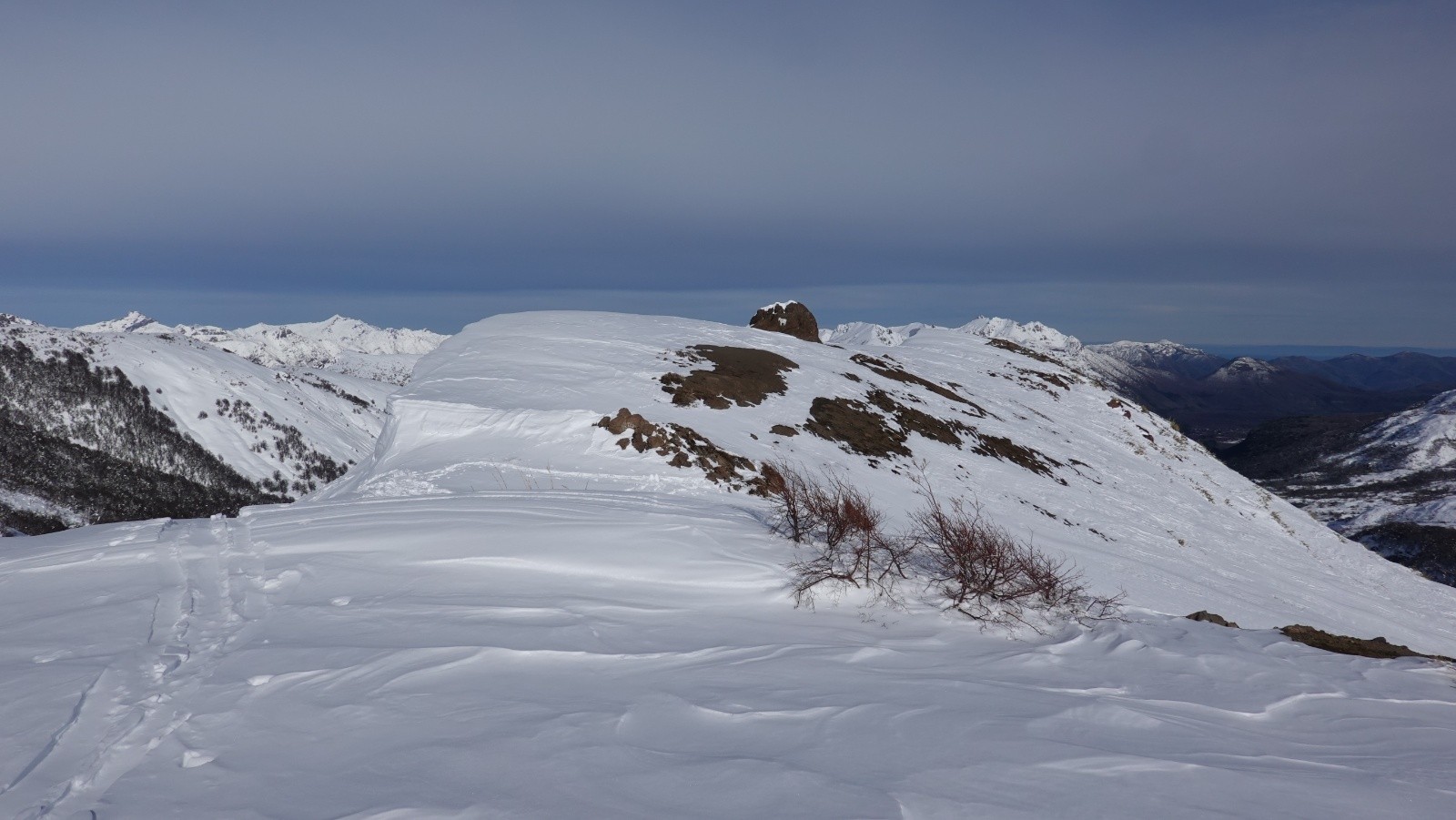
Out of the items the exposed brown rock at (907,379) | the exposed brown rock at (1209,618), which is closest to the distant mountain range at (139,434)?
the exposed brown rock at (907,379)

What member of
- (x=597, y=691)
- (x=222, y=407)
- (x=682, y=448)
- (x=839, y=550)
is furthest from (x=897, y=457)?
(x=222, y=407)

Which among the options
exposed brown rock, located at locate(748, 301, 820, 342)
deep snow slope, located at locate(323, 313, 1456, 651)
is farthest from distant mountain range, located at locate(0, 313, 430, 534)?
deep snow slope, located at locate(323, 313, 1456, 651)

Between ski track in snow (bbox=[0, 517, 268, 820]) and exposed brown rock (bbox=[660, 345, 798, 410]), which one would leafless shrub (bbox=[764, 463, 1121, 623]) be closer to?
ski track in snow (bbox=[0, 517, 268, 820])

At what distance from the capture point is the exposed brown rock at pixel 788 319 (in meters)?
42.8

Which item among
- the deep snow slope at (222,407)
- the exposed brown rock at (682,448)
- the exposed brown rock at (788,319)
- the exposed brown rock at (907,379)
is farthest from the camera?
the deep snow slope at (222,407)

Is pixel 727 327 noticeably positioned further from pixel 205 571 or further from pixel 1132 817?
pixel 1132 817

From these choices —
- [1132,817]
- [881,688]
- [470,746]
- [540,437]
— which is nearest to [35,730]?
[470,746]

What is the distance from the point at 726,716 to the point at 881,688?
137cm

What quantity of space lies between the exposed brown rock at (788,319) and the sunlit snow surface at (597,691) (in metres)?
32.2

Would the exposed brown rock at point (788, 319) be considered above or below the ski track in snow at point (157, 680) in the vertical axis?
above

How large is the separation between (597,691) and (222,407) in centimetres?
11249

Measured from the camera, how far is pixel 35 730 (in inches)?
168

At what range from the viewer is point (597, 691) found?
5086mm

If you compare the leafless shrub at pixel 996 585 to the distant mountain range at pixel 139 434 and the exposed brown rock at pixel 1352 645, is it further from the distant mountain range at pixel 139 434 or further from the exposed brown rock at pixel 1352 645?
the distant mountain range at pixel 139 434
